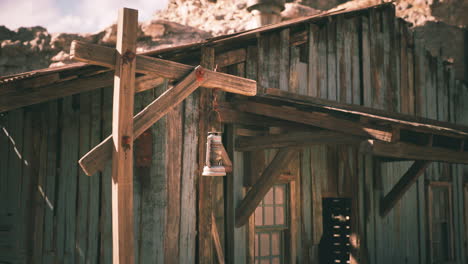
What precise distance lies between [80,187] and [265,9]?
819cm

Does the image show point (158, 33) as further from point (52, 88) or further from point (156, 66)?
point (156, 66)

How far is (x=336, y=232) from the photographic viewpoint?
1208cm

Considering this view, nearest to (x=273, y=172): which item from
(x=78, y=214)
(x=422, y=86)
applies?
(x=78, y=214)

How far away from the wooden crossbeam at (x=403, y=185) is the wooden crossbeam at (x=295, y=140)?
2636mm

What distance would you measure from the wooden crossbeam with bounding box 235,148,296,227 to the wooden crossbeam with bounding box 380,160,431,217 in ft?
9.42

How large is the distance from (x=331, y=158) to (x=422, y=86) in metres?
3.81

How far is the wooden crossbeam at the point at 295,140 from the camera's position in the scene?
24.1 ft

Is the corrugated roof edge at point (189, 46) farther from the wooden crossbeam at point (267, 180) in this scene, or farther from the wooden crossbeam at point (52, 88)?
the wooden crossbeam at point (267, 180)

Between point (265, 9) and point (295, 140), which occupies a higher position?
point (265, 9)

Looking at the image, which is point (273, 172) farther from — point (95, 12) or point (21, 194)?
point (95, 12)

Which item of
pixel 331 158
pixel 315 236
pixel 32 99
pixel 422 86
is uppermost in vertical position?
pixel 422 86

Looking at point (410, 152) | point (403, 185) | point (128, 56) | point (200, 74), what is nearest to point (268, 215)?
point (410, 152)

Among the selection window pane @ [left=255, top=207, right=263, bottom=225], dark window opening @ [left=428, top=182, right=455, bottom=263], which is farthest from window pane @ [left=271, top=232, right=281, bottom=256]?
dark window opening @ [left=428, top=182, right=455, bottom=263]

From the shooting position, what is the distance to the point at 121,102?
477cm
